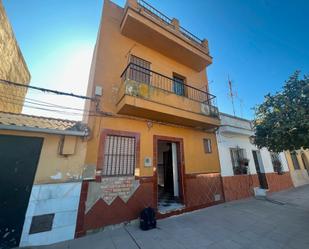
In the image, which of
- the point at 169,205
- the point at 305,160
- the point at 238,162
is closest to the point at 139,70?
the point at 169,205

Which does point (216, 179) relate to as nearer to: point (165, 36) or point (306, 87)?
point (306, 87)

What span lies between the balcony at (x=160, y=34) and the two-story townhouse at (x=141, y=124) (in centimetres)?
4

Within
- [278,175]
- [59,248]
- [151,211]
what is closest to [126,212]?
[151,211]

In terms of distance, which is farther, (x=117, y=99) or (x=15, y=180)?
(x=117, y=99)

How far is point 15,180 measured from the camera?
3902 mm

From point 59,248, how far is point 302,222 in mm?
7630

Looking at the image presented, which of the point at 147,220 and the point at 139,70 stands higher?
the point at 139,70

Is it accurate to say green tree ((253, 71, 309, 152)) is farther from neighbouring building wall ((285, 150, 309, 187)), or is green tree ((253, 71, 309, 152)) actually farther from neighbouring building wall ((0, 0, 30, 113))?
neighbouring building wall ((0, 0, 30, 113))

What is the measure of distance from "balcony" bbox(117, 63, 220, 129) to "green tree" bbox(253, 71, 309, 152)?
2033 millimetres

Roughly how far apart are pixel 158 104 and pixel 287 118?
491cm

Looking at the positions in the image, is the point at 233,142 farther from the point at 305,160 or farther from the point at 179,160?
the point at 305,160

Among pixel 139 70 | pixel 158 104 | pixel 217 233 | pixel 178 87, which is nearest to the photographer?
pixel 217 233

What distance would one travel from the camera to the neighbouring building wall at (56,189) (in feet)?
12.9

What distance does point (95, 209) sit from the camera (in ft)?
15.0
